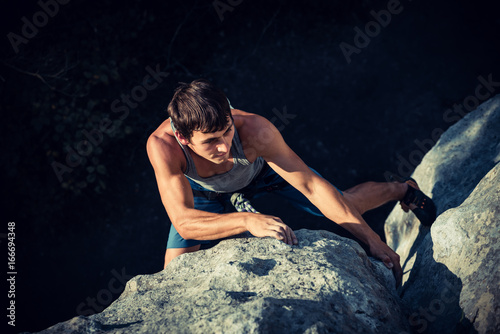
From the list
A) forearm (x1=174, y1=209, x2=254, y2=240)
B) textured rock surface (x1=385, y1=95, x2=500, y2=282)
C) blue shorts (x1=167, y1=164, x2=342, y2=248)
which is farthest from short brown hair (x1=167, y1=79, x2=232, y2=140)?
textured rock surface (x1=385, y1=95, x2=500, y2=282)

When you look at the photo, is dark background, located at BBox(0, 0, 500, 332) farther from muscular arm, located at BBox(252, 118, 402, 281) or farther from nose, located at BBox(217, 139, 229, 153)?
nose, located at BBox(217, 139, 229, 153)

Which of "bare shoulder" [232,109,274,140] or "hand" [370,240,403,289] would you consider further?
"bare shoulder" [232,109,274,140]

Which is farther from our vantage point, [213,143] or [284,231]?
[213,143]

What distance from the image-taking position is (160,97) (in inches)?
169

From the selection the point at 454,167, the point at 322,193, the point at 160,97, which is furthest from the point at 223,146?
the point at 160,97

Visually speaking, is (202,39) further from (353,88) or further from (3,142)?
(3,142)

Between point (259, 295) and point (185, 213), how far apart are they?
73 centimetres

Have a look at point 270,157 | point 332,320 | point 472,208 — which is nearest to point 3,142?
point 270,157

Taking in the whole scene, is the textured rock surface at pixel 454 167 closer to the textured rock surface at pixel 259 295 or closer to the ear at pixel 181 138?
the textured rock surface at pixel 259 295

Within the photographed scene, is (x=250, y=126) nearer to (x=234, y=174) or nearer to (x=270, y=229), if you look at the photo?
(x=234, y=174)

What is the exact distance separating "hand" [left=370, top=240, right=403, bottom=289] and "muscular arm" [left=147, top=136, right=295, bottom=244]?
621 millimetres

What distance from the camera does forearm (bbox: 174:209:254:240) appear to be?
7.27ft

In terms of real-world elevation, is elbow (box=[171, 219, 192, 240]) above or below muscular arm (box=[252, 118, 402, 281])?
above

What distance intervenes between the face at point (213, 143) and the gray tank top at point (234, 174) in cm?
13
